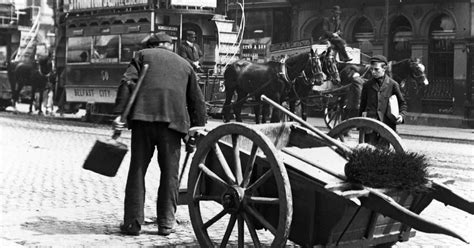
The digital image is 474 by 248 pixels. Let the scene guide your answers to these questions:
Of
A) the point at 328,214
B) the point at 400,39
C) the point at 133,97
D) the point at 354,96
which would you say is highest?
the point at 400,39

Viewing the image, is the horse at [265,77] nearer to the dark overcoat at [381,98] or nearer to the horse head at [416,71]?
the horse head at [416,71]

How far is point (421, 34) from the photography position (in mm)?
28688

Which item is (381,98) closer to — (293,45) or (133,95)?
(133,95)

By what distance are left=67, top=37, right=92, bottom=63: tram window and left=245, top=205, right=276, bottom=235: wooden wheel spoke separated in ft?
58.7

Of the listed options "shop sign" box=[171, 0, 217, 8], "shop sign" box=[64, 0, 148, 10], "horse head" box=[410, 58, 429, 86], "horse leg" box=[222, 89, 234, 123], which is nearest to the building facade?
"horse head" box=[410, 58, 429, 86]

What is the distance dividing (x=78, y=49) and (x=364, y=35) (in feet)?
41.3

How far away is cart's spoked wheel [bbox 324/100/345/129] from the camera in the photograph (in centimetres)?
2064

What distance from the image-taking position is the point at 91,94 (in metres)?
23.1

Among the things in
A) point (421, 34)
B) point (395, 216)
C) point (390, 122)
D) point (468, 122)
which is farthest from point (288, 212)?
point (421, 34)

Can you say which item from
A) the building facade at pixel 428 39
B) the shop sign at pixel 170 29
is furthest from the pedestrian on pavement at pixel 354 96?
the building facade at pixel 428 39

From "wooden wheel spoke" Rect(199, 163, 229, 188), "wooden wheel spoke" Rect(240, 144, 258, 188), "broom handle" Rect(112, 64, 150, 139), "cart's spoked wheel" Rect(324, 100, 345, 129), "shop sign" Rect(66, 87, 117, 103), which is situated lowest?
"cart's spoked wheel" Rect(324, 100, 345, 129)

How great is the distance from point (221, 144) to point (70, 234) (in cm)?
193

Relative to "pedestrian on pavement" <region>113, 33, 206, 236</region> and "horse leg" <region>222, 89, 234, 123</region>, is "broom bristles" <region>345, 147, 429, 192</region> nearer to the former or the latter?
"pedestrian on pavement" <region>113, 33, 206, 236</region>

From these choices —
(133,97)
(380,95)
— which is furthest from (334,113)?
(133,97)
